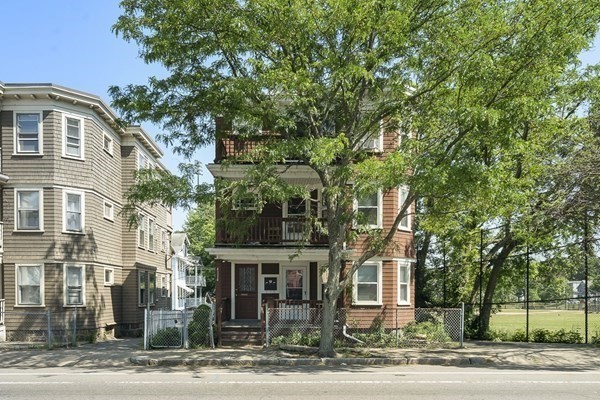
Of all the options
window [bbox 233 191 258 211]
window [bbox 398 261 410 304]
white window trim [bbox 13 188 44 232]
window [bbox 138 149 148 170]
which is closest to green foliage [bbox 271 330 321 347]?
window [bbox 233 191 258 211]

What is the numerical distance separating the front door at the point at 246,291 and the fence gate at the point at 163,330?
3836 millimetres

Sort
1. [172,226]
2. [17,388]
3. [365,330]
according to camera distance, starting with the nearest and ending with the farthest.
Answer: [17,388] → [365,330] → [172,226]

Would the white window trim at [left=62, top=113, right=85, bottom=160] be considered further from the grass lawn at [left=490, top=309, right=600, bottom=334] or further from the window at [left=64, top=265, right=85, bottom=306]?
the grass lawn at [left=490, top=309, right=600, bottom=334]

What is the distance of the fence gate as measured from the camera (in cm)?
1852

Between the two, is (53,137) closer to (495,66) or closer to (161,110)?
(161,110)

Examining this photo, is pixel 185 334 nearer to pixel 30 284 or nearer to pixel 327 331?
pixel 327 331

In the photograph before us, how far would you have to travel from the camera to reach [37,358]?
1722 centimetres

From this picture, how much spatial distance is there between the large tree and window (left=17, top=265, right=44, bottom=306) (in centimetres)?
981

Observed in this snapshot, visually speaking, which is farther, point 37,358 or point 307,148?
point 37,358

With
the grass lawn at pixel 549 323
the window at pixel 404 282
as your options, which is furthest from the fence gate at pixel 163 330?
the grass lawn at pixel 549 323

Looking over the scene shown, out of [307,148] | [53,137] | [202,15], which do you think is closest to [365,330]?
[307,148]

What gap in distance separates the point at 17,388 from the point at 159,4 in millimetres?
9743

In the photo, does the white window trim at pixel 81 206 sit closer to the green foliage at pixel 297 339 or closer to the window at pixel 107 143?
the window at pixel 107 143

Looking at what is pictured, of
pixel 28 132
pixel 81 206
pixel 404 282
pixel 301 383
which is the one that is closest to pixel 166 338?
pixel 301 383
